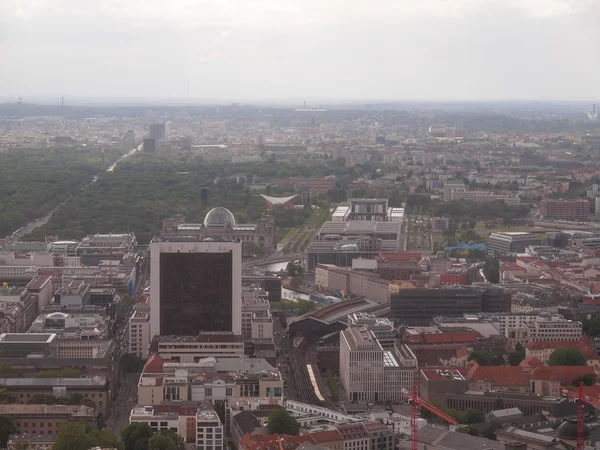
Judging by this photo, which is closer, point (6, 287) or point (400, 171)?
point (6, 287)

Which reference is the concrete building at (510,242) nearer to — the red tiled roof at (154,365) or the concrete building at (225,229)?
the concrete building at (225,229)

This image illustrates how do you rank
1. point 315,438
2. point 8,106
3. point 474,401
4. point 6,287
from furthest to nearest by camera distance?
point 8,106 → point 6,287 → point 474,401 → point 315,438

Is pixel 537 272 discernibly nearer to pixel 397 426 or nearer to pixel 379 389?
pixel 379 389

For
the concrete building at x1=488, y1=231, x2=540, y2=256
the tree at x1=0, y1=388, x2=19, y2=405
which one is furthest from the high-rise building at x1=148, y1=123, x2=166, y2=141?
the tree at x1=0, y1=388, x2=19, y2=405

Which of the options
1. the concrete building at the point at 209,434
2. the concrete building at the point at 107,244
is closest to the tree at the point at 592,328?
the concrete building at the point at 209,434

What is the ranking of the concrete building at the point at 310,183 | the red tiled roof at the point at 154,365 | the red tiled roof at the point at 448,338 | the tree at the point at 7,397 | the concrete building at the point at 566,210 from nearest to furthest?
the tree at the point at 7,397, the red tiled roof at the point at 154,365, the red tiled roof at the point at 448,338, the concrete building at the point at 566,210, the concrete building at the point at 310,183

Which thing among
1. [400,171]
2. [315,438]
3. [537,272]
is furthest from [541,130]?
[315,438]

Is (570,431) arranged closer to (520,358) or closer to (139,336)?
(520,358)
